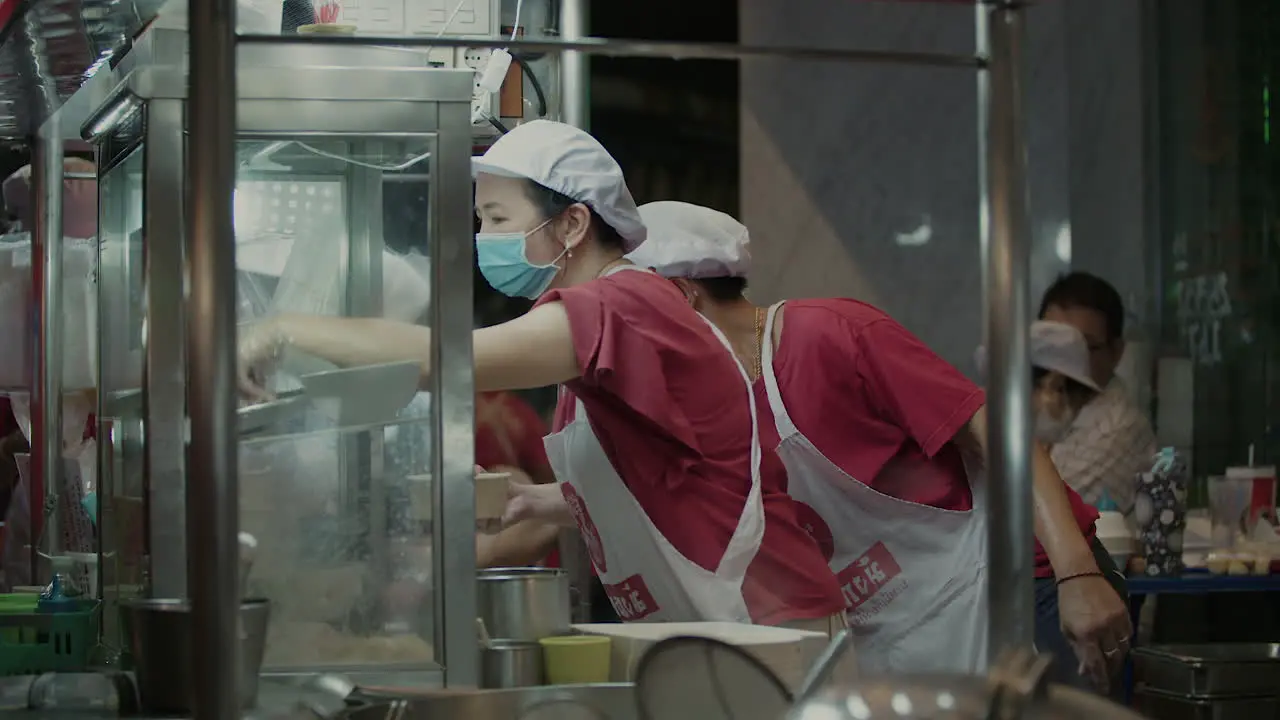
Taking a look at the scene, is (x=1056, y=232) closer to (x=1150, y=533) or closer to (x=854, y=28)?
(x=854, y=28)

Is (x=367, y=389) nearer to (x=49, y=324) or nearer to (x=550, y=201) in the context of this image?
A: (x=550, y=201)

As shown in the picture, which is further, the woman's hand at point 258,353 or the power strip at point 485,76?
the power strip at point 485,76

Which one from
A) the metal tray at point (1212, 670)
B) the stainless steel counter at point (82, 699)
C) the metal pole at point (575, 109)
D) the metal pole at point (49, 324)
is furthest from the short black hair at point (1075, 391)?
the stainless steel counter at point (82, 699)

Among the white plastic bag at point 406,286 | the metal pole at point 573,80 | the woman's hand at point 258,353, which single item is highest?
the metal pole at point 573,80

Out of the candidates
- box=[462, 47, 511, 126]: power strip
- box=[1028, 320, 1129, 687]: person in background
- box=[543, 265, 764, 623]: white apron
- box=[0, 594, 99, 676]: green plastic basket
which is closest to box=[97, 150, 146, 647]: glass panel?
box=[0, 594, 99, 676]: green plastic basket

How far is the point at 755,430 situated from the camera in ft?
6.64

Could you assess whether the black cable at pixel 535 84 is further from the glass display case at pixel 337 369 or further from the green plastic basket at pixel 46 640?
the green plastic basket at pixel 46 640

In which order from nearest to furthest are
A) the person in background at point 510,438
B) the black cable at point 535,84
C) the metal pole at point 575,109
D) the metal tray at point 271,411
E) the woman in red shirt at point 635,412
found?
the metal tray at point 271,411 → the woman in red shirt at point 635,412 → the black cable at point 535,84 → the metal pole at point 575,109 → the person in background at point 510,438

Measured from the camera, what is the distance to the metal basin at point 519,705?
1104mm

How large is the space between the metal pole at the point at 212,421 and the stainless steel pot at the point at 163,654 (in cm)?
27

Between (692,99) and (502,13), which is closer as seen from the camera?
(502,13)

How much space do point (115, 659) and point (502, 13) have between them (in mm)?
1452

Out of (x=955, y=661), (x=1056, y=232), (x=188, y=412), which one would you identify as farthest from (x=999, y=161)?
(x=1056, y=232)

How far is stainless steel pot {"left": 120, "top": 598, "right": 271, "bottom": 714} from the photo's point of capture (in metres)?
1.08
